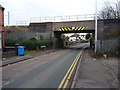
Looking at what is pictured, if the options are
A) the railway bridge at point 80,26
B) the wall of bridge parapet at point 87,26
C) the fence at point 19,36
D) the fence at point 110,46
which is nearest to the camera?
the fence at point 110,46

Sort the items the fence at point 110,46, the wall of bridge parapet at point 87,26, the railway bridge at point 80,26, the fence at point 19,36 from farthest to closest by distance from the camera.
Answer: the railway bridge at point 80,26 < the wall of bridge parapet at point 87,26 < the fence at point 19,36 < the fence at point 110,46

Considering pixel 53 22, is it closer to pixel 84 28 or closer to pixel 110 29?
pixel 84 28

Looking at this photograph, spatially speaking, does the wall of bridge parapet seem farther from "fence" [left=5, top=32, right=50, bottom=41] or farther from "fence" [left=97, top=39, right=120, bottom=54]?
"fence" [left=97, top=39, right=120, bottom=54]

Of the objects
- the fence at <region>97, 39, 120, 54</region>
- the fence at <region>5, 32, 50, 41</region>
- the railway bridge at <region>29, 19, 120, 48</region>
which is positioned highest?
the railway bridge at <region>29, 19, 120, 48</region>

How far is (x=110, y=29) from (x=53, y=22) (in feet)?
43.5

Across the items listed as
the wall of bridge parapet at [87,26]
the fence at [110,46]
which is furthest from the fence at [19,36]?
the fence at [110,46]

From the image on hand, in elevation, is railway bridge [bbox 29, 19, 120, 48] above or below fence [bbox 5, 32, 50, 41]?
above

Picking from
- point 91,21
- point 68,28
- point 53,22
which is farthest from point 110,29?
point 53,22

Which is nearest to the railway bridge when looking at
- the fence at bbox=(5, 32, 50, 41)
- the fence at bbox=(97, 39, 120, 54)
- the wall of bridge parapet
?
the wall of bridge parapet

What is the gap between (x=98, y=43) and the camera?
2730 centimetres

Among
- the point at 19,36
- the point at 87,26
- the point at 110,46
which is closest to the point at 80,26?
the point at 87,26

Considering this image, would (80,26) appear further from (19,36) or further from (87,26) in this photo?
(19,36)

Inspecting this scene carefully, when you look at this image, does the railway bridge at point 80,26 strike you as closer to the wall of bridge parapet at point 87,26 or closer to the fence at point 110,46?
the wall of bridge parapet at point 87,26

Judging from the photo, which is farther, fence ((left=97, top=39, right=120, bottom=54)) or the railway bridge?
the railway bridge
